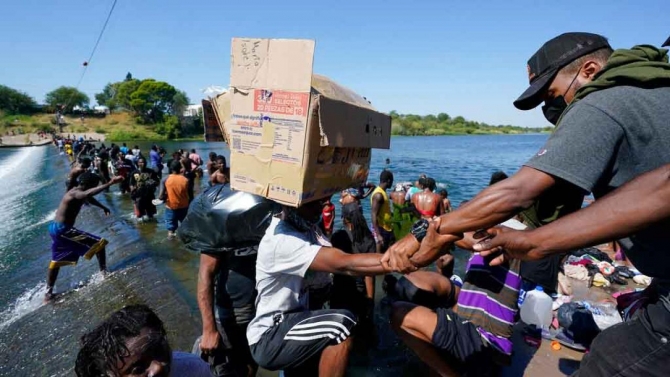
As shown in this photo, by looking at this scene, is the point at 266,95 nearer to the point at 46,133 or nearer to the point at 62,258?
the point at 62,258

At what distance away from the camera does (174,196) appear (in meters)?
8.52

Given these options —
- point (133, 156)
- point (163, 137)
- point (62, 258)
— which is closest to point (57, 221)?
point (62, 258)

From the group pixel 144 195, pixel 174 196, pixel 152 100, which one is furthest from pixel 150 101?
pixel 174 196

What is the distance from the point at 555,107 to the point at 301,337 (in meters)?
1.94

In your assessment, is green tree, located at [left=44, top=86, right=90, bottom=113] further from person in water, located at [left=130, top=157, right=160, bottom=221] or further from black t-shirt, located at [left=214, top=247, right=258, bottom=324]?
black t-shirt, located at [left=214, top=247, right=258, bottom=324]

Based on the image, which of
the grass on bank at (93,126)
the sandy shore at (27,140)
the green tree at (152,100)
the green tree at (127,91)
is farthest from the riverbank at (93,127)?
the green tree at (127,91)

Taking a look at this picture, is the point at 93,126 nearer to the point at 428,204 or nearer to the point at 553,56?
the point at 428,204

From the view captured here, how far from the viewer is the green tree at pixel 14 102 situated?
8100 centimetres

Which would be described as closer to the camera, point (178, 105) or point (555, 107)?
point (555, 107)

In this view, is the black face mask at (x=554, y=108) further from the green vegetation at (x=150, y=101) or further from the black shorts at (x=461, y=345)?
the green vegetation at (x=150, y=101)

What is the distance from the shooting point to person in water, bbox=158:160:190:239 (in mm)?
8484

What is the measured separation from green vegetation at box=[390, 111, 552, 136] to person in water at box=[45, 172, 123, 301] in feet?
311

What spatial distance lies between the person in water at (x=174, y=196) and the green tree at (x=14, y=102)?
102827 mm

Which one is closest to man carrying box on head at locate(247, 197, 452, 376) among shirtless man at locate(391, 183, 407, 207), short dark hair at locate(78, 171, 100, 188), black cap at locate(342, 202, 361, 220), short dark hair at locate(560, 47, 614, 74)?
short dark hair at locate(560, 47, 614, 74)
